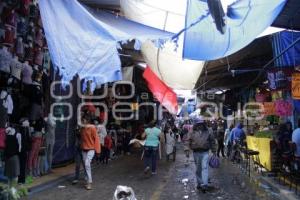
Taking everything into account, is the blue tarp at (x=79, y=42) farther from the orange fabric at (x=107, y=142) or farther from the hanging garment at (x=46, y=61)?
the orange fabric at (x=107, y=142)

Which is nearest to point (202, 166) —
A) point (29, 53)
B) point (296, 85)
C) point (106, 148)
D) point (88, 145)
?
point (88, 145)

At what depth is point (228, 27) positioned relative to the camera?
9.33 meters

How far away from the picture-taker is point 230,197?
1192cm

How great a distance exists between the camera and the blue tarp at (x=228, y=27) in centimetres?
870

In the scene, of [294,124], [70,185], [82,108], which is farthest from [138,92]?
[70,185]

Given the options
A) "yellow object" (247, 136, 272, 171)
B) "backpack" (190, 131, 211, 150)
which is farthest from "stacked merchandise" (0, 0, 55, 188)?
"yellow object" (247, 136, 272, 171)

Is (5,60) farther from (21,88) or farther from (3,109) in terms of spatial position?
(21,88)

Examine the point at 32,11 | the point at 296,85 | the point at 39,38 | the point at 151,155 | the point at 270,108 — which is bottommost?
the point at 151,155

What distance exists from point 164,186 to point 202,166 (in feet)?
5.06

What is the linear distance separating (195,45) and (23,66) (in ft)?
16.4

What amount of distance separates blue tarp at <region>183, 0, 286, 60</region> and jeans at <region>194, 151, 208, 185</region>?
373 cm

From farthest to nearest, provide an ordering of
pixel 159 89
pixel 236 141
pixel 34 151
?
pixel 236 141 < pixel 159 89 < pixel 34 151

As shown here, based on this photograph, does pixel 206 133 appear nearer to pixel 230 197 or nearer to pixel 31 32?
pixel 230 197

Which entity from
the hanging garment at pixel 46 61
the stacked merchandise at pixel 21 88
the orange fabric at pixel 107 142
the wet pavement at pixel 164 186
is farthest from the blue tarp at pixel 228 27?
the orange fabric at pixel 107 142
